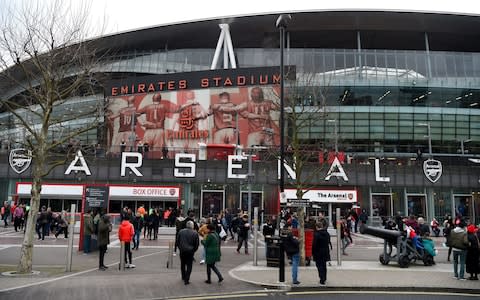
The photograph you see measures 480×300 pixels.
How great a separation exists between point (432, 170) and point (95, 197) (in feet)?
91.6

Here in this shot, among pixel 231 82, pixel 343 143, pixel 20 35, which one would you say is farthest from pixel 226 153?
pixel 20 35

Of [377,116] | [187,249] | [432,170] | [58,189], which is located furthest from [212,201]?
[187,249]

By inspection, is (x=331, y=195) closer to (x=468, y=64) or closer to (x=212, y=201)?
(x=212, y=201)

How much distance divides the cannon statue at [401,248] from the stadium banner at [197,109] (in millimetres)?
29213

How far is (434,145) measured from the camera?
4959 centimetres

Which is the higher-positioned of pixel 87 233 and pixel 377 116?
pixel 377 116

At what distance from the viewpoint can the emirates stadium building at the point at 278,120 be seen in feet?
116

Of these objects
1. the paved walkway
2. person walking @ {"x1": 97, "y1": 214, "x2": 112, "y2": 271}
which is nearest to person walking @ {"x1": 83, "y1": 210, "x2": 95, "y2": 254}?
person walking @ {"x1": 97, "y1": 214, "x2": 112, "y2": 271}

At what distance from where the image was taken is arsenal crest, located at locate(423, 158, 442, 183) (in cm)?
3623

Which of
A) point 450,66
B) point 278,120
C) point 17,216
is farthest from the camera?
point 450,66

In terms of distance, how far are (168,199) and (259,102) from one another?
56.6ft

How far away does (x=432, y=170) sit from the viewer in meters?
36.2

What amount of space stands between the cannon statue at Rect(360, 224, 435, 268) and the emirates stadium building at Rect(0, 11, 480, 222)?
15776 millimetres

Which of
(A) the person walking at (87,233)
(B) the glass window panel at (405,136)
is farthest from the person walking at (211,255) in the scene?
(B) the glass window panel at (405,136)
